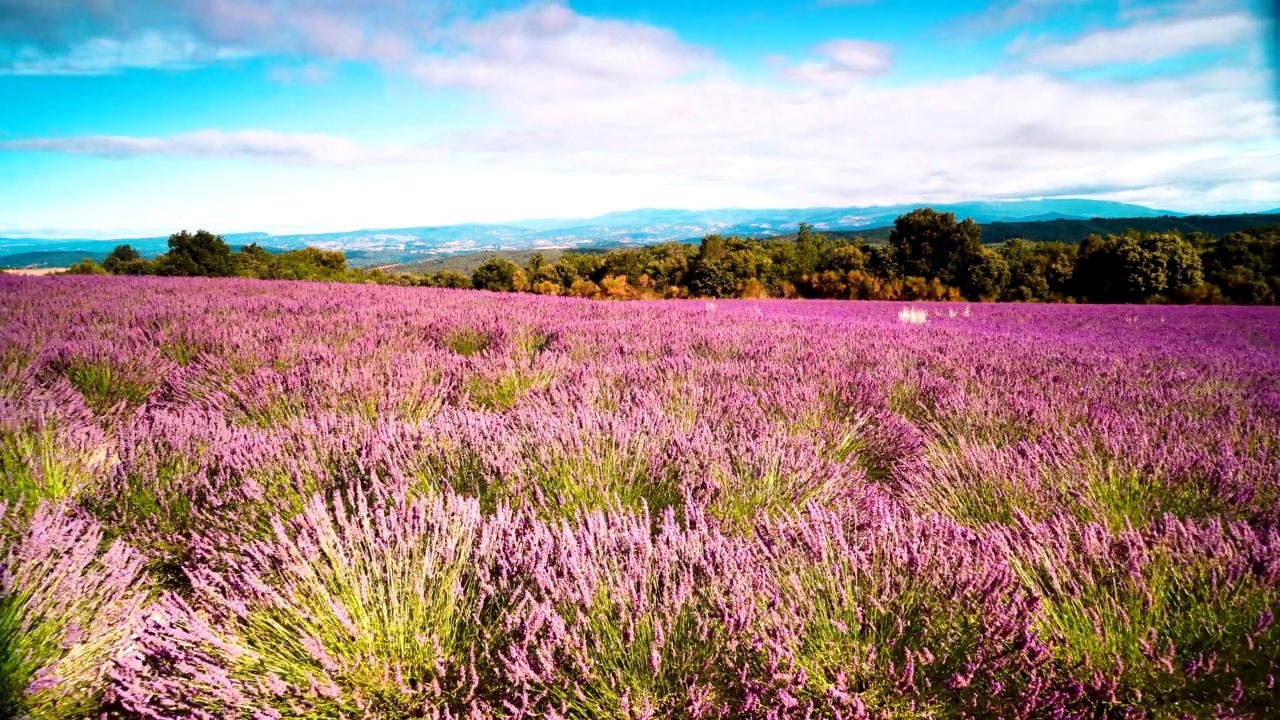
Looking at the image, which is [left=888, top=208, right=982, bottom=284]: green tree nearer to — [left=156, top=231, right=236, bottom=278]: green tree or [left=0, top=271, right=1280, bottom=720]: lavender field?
[left=0, top=271, right=1280, bottom=720]: lavender field

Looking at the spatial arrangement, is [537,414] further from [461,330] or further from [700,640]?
[461,330]

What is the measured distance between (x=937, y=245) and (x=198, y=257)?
60473 mm

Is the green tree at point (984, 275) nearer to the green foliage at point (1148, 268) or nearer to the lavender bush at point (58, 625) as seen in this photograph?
the green foliage at point (1148, 268)

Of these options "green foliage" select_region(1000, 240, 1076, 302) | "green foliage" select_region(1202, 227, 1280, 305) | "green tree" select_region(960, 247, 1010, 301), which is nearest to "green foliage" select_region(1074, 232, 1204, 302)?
"green foliage" select_region(1202, 227, 1280, 305)

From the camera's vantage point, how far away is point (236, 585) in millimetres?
1564

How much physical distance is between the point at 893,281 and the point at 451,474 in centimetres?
3358

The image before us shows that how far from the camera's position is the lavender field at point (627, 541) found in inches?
46.5

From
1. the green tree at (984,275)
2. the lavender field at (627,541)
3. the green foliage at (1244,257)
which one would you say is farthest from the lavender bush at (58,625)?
the green foliage at (1244,257)

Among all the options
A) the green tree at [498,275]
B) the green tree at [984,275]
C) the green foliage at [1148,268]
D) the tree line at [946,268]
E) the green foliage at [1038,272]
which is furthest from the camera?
the green tree at [498,275]

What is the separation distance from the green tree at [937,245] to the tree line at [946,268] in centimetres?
8

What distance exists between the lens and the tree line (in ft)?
108

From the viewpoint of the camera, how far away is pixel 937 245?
46.9 metres

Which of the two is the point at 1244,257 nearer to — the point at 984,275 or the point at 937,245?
the point at 984,275

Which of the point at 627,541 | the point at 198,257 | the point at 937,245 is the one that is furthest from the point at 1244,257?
the point at 198,257
